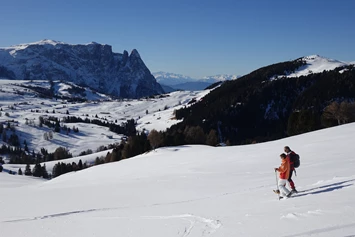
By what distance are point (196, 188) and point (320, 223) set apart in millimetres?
11784

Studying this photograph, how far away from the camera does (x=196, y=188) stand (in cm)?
2059

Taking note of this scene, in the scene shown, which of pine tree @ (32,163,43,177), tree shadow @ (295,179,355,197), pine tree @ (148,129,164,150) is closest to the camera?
tree shadow @ (295,179,355,197)

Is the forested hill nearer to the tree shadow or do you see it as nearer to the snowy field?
the snowy field

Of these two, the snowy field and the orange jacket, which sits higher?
the orange jacket

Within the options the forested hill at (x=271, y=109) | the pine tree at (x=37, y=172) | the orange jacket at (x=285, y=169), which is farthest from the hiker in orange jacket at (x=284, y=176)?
the forested hill at (x=271, y=109)

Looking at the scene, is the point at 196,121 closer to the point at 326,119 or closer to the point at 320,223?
the point at 326,119

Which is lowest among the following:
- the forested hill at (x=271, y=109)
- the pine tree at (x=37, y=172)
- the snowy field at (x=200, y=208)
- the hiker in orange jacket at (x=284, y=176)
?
the pine tree at (x=37, y=172)

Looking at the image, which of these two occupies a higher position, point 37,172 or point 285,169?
point 285,169

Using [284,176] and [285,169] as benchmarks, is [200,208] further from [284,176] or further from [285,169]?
[285,169]

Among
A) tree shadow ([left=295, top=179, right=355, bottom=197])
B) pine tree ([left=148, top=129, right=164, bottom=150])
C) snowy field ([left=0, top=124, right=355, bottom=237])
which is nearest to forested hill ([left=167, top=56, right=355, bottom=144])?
pine tree ([left=148, top=129, right=164, bottom=150])

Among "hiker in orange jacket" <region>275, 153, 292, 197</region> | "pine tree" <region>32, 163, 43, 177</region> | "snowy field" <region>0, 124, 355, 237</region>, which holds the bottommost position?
"pine tree" <region>32, 163, 43, 177</region>

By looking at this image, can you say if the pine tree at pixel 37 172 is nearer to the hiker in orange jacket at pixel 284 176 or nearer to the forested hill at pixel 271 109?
the forested hill at pixel 271 109

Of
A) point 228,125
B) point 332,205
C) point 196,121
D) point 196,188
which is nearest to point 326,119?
point 196,188

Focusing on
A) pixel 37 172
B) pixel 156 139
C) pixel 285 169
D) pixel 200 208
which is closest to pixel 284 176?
pixel 285 169
